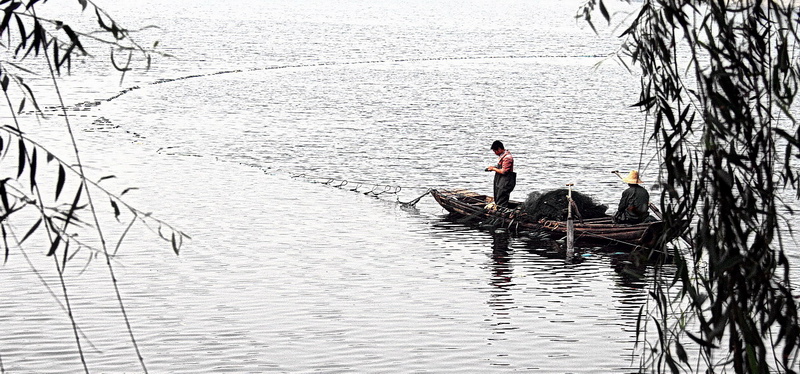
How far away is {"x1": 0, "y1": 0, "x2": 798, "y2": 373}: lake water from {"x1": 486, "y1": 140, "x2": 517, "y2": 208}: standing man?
110cm

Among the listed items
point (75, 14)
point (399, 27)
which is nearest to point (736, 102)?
point (399, 27)

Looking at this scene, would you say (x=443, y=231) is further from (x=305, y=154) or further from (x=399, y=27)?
(x=399, y=27)

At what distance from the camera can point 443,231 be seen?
33844 mm

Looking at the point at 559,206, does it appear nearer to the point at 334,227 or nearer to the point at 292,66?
the point at 334,227

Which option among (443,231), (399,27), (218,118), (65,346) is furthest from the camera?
(399,27)

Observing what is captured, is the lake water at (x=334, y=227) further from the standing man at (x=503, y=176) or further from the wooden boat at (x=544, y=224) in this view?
the standing man at (x=503, y=176)

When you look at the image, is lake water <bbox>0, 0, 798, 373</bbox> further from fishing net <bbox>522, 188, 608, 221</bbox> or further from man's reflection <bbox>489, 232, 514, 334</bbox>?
fishing net <bbox>522, 188, 608, 221</bbox>

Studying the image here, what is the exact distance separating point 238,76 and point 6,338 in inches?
2617

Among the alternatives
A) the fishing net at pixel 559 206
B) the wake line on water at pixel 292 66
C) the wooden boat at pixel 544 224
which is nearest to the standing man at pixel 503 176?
the wooden boat at pixel 544 224

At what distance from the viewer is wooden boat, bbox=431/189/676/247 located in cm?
2930

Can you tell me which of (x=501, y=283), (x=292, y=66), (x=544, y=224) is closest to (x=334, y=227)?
(x=544, y=224)

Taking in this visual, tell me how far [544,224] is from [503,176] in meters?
1.63

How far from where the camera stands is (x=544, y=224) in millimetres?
31141

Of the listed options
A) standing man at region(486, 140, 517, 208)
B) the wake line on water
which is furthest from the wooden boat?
the wake line on water
